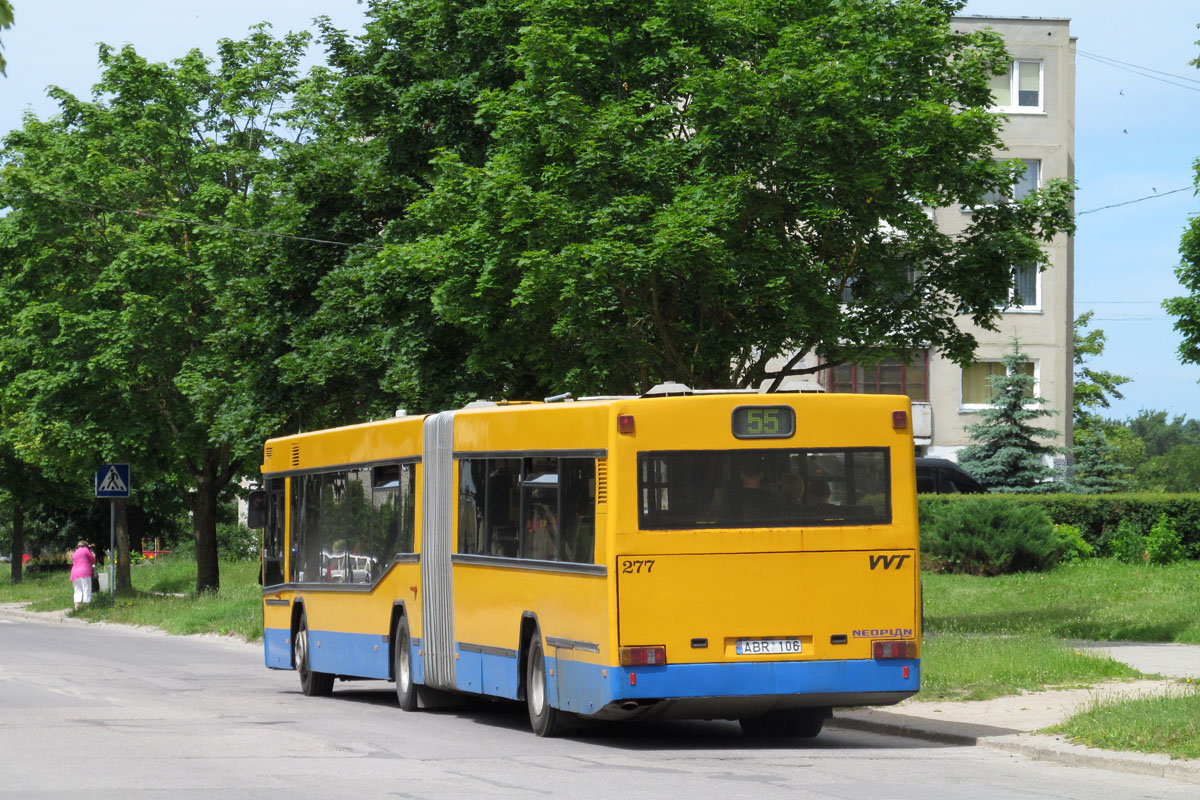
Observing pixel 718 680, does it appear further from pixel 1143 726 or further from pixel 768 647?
pixel 1143 726

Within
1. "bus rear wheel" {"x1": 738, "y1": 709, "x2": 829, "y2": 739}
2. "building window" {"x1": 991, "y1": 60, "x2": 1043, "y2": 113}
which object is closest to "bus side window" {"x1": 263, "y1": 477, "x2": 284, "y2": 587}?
"bus rear wheel" {"x1": 738, "y1": 709, "x2": 829, "y2": 739}

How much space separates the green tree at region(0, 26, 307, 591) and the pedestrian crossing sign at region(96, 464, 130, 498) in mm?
1981

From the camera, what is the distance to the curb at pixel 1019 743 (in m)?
11.6

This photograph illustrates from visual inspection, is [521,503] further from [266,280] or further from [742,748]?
[266,280]

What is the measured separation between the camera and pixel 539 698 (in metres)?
14.9

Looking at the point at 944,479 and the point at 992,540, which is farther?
the point at 944,479

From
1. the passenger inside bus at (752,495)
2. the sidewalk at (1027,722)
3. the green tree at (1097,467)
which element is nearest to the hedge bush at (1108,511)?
the green tree at (1097,467)

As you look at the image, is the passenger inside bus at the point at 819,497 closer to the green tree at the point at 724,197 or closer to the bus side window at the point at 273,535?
the green tree at the point at 724,197

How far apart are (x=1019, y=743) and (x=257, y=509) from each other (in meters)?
12.6

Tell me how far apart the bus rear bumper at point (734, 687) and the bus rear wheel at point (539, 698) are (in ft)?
2.33

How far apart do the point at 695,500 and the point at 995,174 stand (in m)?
10.9

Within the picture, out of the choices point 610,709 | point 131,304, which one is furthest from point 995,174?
point 131,304

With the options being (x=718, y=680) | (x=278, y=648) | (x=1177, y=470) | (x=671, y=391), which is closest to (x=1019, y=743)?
(x=718, y=680)

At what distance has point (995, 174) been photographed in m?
22.9
